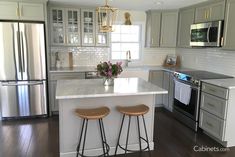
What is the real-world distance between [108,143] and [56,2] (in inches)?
118

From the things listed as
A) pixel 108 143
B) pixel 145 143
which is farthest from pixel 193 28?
pixel 108 143

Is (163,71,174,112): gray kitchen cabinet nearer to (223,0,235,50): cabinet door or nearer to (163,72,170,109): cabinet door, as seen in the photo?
(163,72,170,109): cabinet door

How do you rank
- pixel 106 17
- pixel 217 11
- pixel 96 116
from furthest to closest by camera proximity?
pixel 217 11
pixel 96 116
pixel 106 17

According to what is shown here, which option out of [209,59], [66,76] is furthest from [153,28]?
[66,76]

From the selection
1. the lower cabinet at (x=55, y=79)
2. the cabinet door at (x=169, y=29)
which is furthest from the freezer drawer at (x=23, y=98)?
the cabinet door at (x=169, y=29)

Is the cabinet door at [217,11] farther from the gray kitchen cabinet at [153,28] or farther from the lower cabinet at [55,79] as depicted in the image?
the lower cabinet at [55,79]

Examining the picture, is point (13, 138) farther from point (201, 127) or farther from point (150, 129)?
point (201, 127)

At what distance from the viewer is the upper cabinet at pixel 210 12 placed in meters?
3.55

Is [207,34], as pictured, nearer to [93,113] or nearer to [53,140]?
[93,113]

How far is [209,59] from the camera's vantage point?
4254 millimetres

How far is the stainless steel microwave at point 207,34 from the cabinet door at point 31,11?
3003 mm

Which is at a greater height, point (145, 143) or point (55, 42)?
point (55, 42)

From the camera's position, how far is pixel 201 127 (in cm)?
352

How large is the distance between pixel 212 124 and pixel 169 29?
2.55m
